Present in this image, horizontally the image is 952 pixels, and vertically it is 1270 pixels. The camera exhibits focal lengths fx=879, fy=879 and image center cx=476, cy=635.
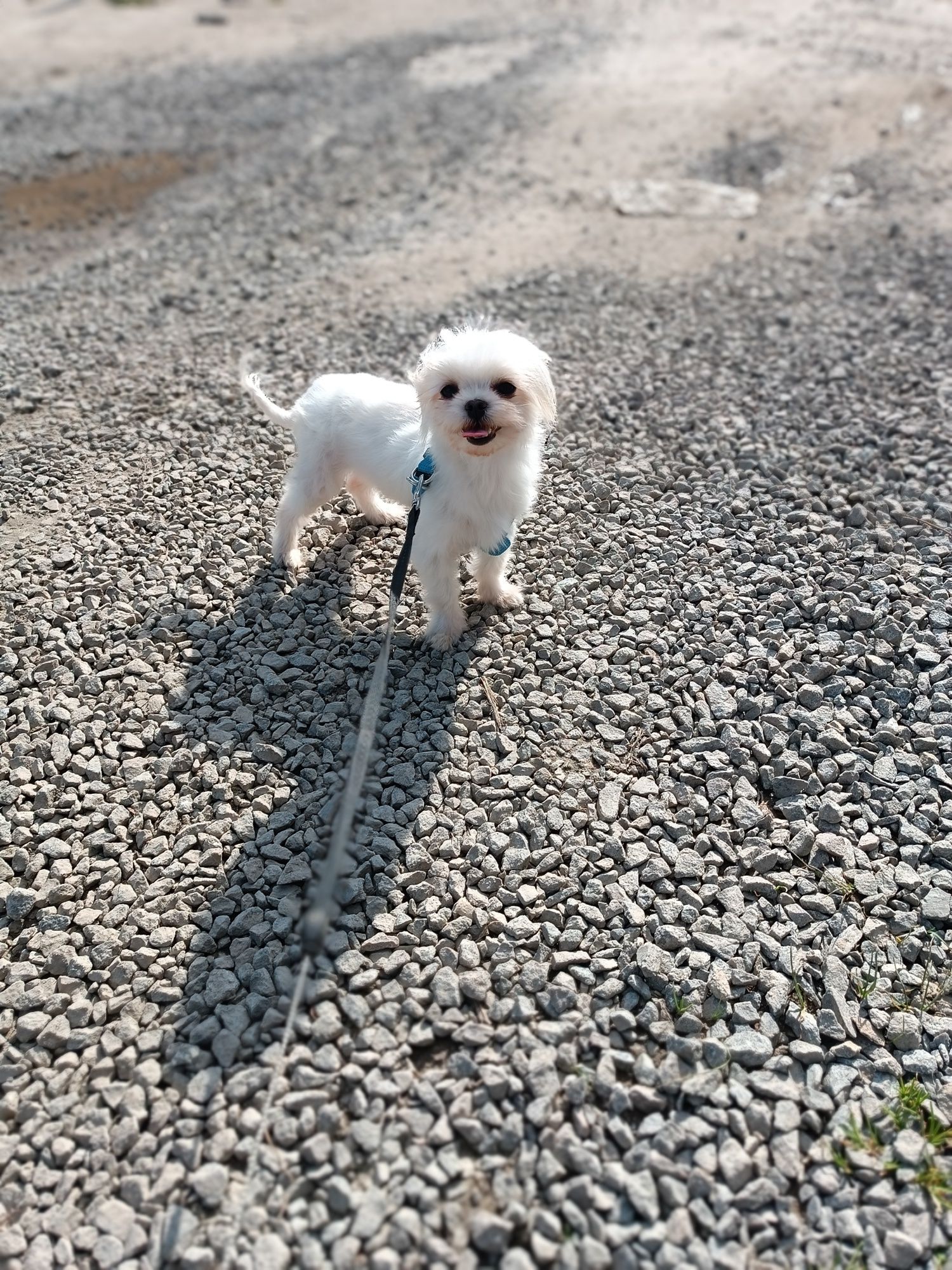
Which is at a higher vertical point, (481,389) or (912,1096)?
(481,389)

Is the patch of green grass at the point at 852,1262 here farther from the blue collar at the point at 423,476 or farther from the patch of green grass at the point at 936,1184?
the blue collar at the point at 423,476

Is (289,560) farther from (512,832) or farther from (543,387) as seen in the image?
(512,832)

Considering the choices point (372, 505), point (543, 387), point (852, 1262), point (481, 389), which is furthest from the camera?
point (372, 505)

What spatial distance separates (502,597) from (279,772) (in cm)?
169

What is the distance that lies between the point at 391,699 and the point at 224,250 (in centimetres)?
720

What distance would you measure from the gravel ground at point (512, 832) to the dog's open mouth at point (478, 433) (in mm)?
1266

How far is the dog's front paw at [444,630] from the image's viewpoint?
502 cm

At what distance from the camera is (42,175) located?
11.8 metres

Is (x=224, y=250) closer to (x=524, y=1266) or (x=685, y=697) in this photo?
(x=685, y=697)

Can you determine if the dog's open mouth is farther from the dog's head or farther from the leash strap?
the leash strap

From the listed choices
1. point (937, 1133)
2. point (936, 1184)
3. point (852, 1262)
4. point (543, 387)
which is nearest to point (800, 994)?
point (937, 1133)

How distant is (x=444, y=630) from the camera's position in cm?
503

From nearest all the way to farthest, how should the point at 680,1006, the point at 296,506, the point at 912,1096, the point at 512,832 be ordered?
the point at 912,1096 → the point at 680,1006 → the point at 512,832 → the point at 296,506

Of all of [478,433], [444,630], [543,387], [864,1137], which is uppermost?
[543,387]
